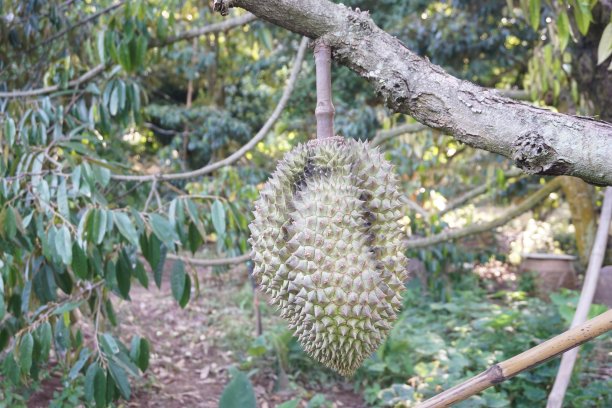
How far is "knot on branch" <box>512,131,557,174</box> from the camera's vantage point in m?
0.73

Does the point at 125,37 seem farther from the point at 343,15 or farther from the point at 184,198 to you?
the point at 343,15

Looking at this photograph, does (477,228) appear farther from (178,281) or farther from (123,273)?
(123,273)

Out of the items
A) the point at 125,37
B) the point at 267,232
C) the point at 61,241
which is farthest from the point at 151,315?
the point at 267,232

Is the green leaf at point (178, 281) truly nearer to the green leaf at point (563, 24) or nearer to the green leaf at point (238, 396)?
the green leaf at point (238, 396)

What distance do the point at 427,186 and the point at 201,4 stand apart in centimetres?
335

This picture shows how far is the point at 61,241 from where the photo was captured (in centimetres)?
180

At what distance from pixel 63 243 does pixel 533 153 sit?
4.85ft

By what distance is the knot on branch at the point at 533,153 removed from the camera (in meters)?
0.73

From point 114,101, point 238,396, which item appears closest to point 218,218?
point 238,396

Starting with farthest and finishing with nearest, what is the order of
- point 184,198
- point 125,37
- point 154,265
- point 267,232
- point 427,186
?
point 427,186 → point 125,37 → point 184,198 → point 154,265 → point 267,232

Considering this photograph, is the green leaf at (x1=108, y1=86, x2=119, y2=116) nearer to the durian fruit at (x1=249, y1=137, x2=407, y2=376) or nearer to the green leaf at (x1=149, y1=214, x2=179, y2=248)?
the green leaf at (x1=149, y1=214, x2=179, y2=248)

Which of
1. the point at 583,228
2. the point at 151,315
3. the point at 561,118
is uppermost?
the point at 561,118

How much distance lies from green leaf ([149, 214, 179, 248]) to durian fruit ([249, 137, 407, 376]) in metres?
0.86

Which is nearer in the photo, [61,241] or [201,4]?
[61,241]
